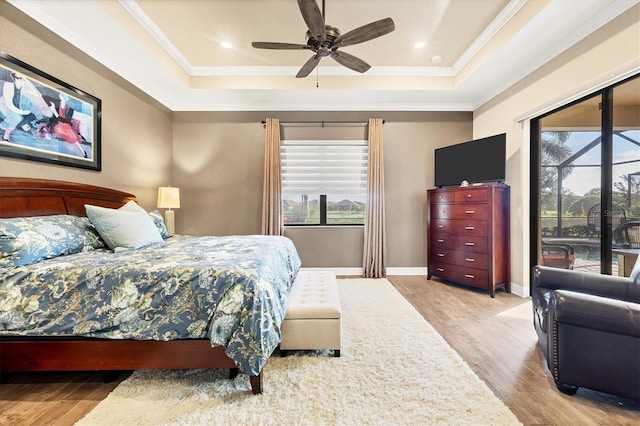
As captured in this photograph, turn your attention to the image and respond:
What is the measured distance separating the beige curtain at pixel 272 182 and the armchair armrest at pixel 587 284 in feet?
10.7

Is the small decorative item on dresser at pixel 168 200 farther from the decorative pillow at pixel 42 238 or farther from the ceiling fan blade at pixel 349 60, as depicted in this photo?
the ceiling fan blade at pixel 349 60

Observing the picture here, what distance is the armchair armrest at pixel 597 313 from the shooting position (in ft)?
4.63

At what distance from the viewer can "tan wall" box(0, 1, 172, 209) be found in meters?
2.18

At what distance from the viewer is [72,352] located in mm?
1616

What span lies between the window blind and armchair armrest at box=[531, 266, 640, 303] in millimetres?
2688

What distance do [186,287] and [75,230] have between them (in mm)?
1360

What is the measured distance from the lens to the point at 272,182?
14.1 feet

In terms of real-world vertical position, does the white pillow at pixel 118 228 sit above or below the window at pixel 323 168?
below

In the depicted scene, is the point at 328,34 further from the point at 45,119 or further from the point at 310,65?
the point at 45,119

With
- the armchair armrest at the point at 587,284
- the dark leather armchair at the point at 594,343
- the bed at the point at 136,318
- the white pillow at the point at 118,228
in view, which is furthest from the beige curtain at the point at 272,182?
the dark leather armchair at the point at 594,343

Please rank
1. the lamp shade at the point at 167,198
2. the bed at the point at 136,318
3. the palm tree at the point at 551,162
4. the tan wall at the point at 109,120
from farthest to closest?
the lamp shade at the point at 167,198
the palm tree at the point at 551,162
the tan wall at the point at 109,120
the bed at the point at 136,318

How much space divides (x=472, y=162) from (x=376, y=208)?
149 centimetres

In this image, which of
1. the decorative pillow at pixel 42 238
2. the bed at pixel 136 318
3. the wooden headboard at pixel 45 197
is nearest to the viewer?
the bed at pixel 136 318

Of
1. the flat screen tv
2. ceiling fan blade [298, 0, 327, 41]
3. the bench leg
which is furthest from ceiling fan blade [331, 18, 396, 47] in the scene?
the bench leg
